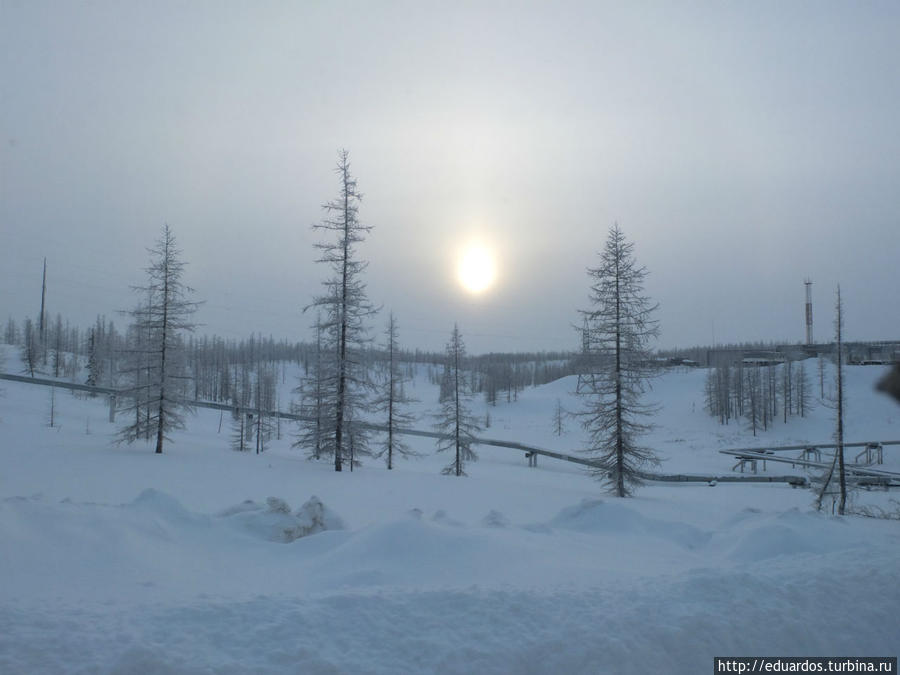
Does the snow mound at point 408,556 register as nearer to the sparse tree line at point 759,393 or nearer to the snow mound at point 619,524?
the snow mound at point 619,524

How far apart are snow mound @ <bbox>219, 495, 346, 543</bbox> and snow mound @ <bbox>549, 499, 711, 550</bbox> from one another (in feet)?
14.4

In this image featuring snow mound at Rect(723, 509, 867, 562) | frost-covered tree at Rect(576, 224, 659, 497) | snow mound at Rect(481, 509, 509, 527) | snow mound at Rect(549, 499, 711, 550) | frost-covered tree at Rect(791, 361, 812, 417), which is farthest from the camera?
frost-covered tree at Rect(791, 361, 812, 417)

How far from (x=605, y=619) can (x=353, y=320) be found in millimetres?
Answer: 21294

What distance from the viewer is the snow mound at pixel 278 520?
28.6 feet

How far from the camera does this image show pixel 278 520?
29.4 ft

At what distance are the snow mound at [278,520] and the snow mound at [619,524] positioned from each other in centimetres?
439

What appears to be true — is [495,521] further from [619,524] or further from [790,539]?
[790,539]

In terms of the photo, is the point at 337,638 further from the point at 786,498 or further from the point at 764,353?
the point at 764,353

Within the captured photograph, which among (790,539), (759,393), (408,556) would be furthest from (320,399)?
(759,393)

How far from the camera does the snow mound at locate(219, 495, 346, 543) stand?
8.71 m

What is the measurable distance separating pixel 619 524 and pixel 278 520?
6419 millimetres

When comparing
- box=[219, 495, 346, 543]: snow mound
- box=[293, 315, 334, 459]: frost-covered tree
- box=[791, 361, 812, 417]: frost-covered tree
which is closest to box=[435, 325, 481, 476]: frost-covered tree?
box=[293, 315, 334, 459]: frost-covered tree

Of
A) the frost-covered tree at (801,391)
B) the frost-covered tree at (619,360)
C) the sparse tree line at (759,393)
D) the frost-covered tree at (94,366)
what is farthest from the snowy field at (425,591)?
the frost-covered tree at (94,366)

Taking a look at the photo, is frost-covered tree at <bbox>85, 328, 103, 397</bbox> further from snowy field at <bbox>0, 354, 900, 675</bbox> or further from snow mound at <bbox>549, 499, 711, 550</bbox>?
snow mound at <bbox>549, 499, 711, 550</bbox>
